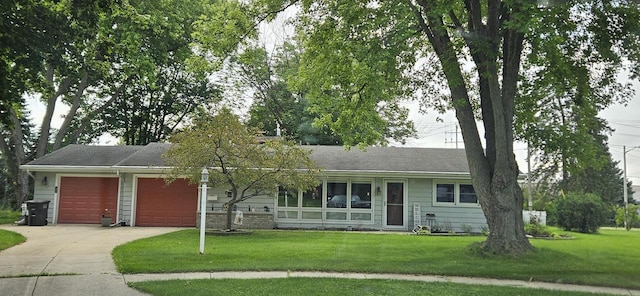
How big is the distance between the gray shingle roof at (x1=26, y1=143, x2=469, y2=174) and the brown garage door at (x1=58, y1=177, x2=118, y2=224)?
77cm

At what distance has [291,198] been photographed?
63.9ft

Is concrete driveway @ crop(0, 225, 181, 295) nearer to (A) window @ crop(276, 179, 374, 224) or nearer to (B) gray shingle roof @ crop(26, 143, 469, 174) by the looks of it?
(B) gray shingle roof @ crop(26, 143, 469, 174)

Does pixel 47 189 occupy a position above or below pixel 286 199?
above

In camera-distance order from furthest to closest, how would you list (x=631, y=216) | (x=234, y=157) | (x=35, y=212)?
1. (x=631, y=216)
2. (x=35, y=212)
3. (x=234, y=157)

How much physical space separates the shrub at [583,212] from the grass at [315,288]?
1344 cm

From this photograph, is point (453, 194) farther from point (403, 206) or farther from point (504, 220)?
point (504, 220)

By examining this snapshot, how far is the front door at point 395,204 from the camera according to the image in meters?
19.3

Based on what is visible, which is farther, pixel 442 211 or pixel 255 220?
pixel 442 211

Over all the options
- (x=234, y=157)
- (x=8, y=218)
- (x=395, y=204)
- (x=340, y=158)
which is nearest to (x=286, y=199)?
(x=340, y=158)

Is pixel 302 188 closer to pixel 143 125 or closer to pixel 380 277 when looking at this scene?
pixel 380 277

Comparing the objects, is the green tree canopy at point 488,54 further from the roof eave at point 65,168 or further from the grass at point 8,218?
the grass at point 8,218

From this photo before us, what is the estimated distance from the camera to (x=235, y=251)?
11.1 m

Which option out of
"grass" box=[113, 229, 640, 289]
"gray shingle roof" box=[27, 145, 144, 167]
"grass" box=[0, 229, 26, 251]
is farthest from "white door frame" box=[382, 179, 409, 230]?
"grass" box=[0, 229, 26, 251]

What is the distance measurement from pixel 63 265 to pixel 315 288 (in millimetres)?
5095
